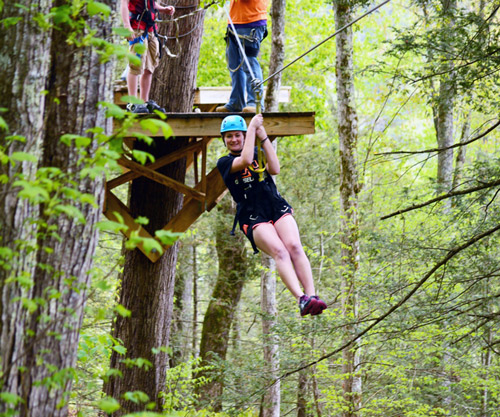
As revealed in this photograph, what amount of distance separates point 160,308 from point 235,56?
2.79 meters

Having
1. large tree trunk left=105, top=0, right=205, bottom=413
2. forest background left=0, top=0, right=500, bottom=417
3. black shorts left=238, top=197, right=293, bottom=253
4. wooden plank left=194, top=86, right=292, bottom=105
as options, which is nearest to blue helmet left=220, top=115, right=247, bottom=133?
black shorts left=238, top=197, right=293, bottom=253

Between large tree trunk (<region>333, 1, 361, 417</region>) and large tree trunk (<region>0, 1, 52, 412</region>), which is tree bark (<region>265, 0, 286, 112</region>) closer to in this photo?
large tree trunk (<region>333, 1, 361, 417</region>)

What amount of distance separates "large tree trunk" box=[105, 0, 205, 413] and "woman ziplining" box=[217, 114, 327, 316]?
5.31 ft

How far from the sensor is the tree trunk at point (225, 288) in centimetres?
1355

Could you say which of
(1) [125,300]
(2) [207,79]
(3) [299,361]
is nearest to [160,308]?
(1) [125,300]

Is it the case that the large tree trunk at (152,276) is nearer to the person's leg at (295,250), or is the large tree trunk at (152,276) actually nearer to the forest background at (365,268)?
the forest background at (365,268)

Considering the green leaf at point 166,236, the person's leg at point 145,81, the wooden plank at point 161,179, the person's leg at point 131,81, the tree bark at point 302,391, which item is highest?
the person's leg at point 145,81

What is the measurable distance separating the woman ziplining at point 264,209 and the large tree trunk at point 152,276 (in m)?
1.62

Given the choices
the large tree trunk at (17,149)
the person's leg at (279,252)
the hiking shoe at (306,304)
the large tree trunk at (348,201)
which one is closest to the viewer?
the large tree trunk at (17,149)

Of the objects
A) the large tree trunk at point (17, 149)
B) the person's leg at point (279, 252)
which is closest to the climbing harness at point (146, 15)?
the person's leg at point (279, 252)

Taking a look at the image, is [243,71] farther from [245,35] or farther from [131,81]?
[131,81]

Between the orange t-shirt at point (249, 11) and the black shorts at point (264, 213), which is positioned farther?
the orange t-shirt at point (249, 11)

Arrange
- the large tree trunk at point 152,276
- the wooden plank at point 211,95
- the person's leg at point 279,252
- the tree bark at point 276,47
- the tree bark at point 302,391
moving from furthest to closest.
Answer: the tree bark at point 302,391, the tree bark at point 276,47, the wooden plank at point 211,95, the large tree trunk at point 152,276, the person's leg at point 279,252

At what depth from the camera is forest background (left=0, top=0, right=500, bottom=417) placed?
9.31 ft
